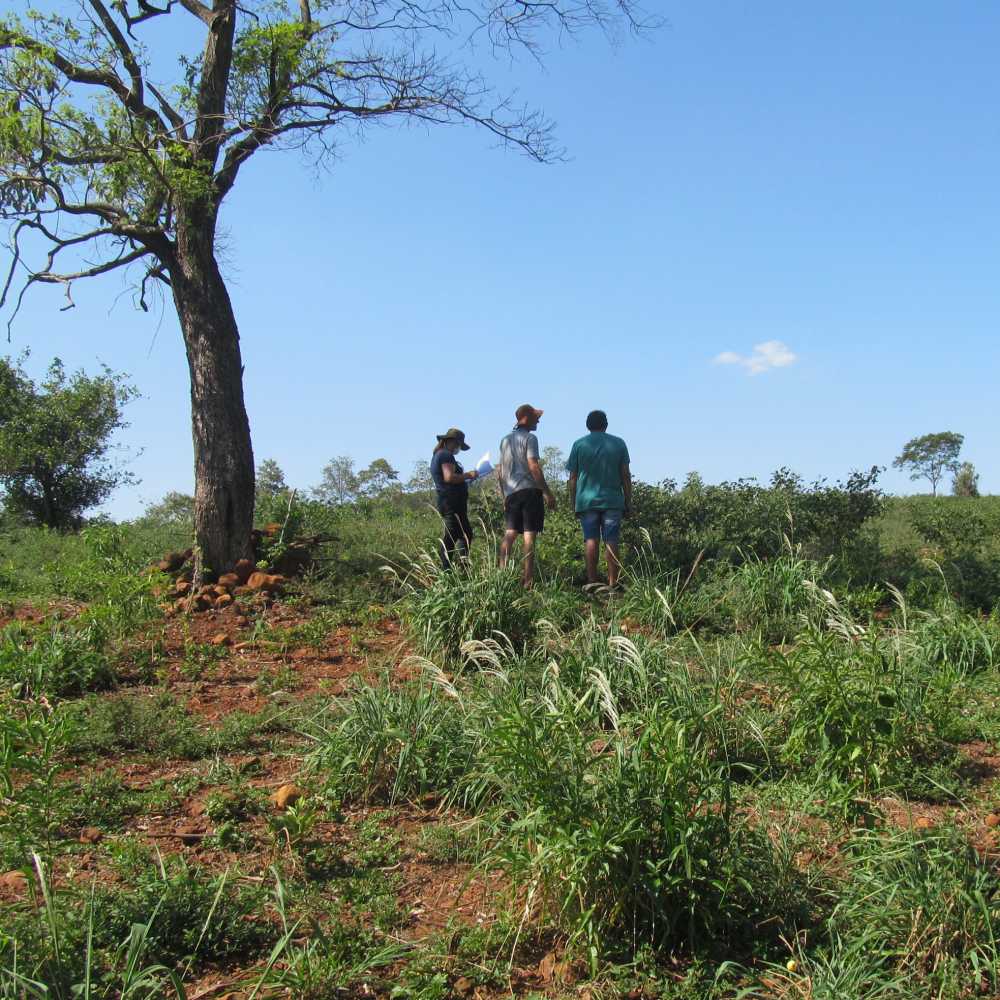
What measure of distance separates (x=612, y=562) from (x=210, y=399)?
13.3 feet

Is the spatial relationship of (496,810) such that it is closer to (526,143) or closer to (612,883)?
(612,883)

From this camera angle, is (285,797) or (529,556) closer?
(285,797)

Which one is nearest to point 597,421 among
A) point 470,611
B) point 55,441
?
point 470,611

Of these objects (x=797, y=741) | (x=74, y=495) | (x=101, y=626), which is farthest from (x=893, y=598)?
(x=74, y=495)

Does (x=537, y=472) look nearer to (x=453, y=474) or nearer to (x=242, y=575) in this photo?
(x=453, y=474)

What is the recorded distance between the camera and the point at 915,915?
3.11 metres

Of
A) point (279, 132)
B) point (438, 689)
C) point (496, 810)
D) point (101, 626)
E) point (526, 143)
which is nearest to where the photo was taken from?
point (496, 810)

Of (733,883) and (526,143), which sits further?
(526,143)

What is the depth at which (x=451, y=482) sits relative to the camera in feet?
29.5

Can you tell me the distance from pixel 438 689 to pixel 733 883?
2.57 meters

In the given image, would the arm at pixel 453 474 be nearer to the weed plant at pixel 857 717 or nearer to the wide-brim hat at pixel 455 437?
the wide-brim hat at pixel 455 437

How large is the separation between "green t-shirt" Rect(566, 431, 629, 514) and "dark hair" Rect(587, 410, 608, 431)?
2.0 inches

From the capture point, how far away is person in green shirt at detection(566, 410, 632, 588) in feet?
27.9

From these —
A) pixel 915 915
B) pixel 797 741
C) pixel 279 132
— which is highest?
pixel 279 132
